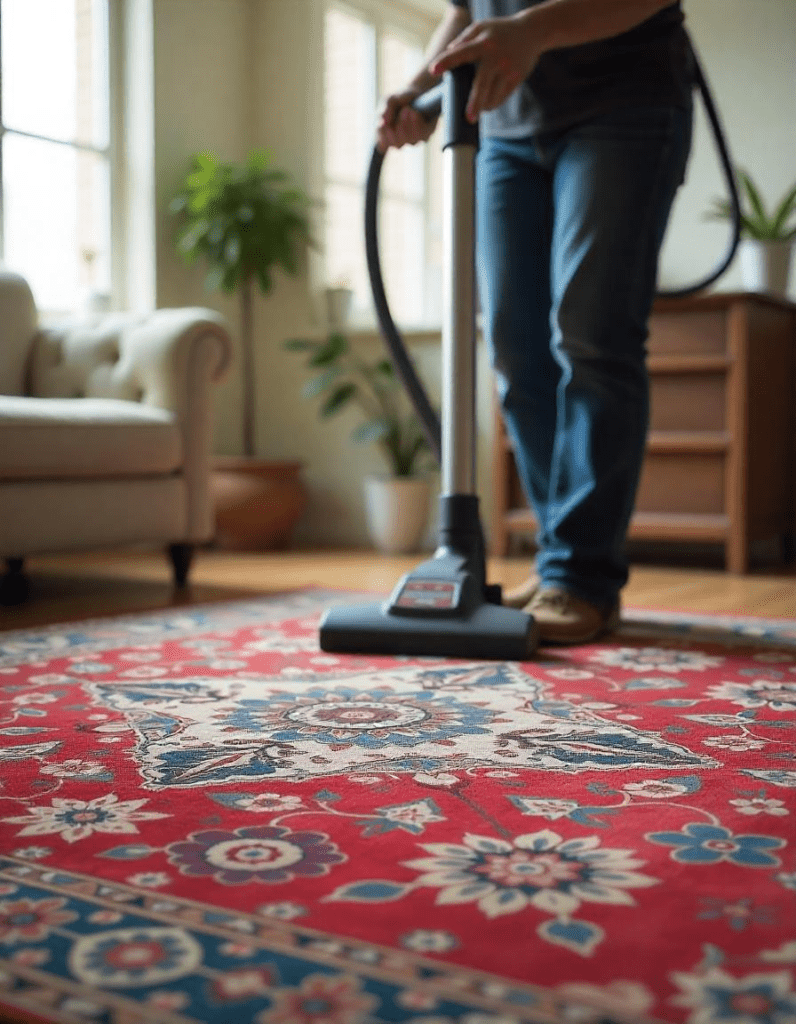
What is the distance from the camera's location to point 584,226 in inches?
65.7

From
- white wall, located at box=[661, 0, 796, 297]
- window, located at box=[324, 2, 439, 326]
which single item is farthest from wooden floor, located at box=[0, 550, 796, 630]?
window, located at box=[324, 2, 439, 326]

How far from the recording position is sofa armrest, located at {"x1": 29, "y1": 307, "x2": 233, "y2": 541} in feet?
8.42

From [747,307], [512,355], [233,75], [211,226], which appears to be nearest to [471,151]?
[512,355]

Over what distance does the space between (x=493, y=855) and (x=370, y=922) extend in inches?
5.5

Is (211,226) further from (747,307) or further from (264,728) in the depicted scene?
(264,728)

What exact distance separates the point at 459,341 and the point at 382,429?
6.33ft

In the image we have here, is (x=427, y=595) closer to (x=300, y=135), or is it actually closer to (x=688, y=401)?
(x=688, y=401)

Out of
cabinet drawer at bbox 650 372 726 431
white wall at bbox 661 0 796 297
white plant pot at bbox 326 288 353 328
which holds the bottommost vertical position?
cabinet drawer at bbox 650 372 726 431

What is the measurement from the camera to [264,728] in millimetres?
1154

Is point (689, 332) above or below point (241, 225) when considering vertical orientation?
below

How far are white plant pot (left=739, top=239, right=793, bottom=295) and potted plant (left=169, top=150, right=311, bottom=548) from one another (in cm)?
141

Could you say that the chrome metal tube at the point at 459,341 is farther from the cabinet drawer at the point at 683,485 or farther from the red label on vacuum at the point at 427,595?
the cabinet drawer at the point at 683,485

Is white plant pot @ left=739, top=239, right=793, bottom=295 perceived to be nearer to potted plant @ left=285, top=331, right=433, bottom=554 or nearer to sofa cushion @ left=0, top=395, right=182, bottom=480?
potted plant @ left=285, top=331, right=433, bottom=554

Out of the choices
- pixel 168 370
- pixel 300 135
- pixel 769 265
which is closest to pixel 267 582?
pixel 168 370
